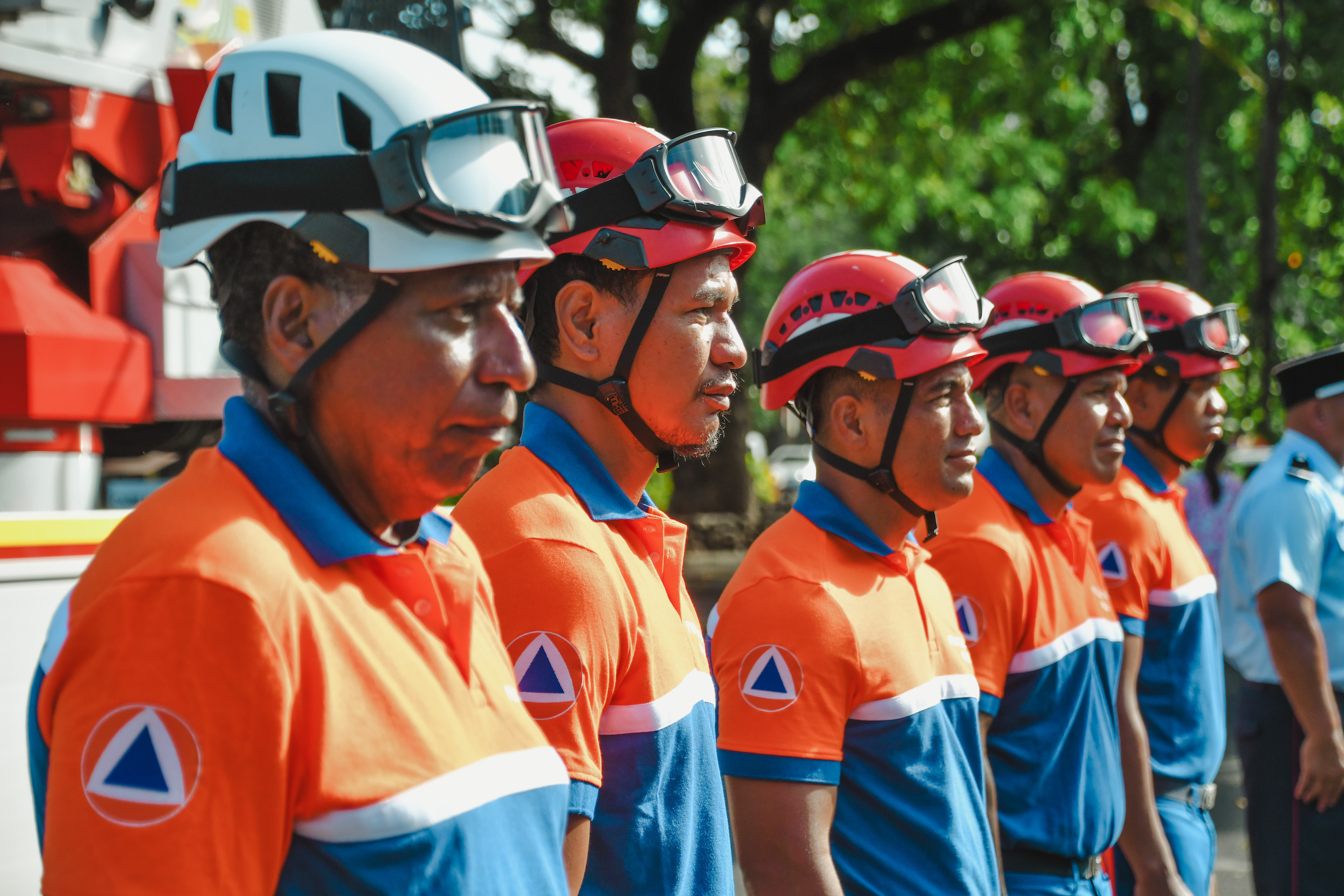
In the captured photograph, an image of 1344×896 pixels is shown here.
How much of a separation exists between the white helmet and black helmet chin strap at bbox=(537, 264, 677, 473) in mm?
849

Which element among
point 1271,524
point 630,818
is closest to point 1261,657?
point 1271,524

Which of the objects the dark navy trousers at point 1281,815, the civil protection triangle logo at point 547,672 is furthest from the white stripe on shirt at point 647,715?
the dark navy trousers at point 1281,815

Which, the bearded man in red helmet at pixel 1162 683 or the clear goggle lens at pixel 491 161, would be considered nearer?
the clear goggle lens at pixel 491 161

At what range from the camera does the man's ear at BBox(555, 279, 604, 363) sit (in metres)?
2.46

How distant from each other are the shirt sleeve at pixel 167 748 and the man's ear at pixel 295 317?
364 mm

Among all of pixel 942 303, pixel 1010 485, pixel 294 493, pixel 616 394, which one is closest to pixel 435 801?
pixel 294 493

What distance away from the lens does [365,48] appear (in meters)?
1.55

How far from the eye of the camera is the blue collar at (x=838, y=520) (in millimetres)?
2926

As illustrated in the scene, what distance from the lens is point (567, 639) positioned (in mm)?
2004

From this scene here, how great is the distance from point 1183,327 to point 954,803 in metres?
3.41

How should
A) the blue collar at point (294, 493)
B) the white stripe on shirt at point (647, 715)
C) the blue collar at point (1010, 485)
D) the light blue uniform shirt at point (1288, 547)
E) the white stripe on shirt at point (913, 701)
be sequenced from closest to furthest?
the blue collar at point (294, 493)
the white stripe on shirt at point (647, 715)
the white stripe on shirt at point (913, 701)
the blue collar at point (1010, 485)
the light blue uniform shirt at point (1288, 547)

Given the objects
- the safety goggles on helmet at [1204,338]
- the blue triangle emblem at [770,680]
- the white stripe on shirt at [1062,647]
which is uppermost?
the safety goggles on helmet at [1204,338]

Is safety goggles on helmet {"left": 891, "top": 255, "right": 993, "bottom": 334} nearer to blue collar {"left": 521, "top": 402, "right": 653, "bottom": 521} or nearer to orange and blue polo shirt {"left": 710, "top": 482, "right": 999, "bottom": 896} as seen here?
orange and blue polo shirt {"left": 710, "top": 482, "right": 999, "bottom": 896}

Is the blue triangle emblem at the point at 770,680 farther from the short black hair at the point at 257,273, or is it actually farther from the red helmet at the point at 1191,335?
the red helmet at the point at 1191,335
